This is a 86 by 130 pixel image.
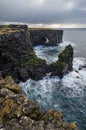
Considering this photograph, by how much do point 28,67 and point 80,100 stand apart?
70.2 ft

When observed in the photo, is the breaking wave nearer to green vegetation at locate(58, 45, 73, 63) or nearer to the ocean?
the ocean

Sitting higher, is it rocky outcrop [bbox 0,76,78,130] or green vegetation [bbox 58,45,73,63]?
rocky outcrop [bbox 0,76,78,130]

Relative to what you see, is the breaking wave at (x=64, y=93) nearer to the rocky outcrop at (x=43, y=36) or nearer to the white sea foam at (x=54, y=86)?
the white sea foam at (x=54, y=86)

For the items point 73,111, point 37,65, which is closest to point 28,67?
point 37,65

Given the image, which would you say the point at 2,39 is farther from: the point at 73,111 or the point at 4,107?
the point at 4,107

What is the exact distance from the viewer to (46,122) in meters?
22.8

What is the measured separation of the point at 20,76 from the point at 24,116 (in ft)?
149

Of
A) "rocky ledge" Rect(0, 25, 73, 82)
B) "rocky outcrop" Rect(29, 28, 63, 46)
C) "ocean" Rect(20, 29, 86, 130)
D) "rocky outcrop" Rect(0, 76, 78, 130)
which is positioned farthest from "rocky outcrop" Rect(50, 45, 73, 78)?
"rocky outcrop" Rect(29, 28, 63, 46)

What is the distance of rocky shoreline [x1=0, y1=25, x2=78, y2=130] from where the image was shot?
2241cm

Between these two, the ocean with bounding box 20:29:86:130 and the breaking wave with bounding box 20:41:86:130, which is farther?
the breaking wave with bounding box 20:41:86:130

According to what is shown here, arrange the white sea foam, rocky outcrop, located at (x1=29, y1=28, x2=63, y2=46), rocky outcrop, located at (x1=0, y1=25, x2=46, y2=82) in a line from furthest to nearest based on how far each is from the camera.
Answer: rocky outcrop, located at (x1=29, y1=28, x2=63, y2=46), rocky outcrop, located at (x1=0, y1=25, x2=46, y2=82), the white sea foam

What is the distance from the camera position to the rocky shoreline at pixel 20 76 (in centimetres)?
2241

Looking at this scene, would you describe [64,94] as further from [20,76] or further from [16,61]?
[16,61]

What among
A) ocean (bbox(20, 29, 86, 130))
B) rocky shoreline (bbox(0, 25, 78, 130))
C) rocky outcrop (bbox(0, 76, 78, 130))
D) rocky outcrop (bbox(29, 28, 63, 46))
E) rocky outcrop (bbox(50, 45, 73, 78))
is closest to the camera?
rocky outcrop (bbox(0, 76, 78, 130))
